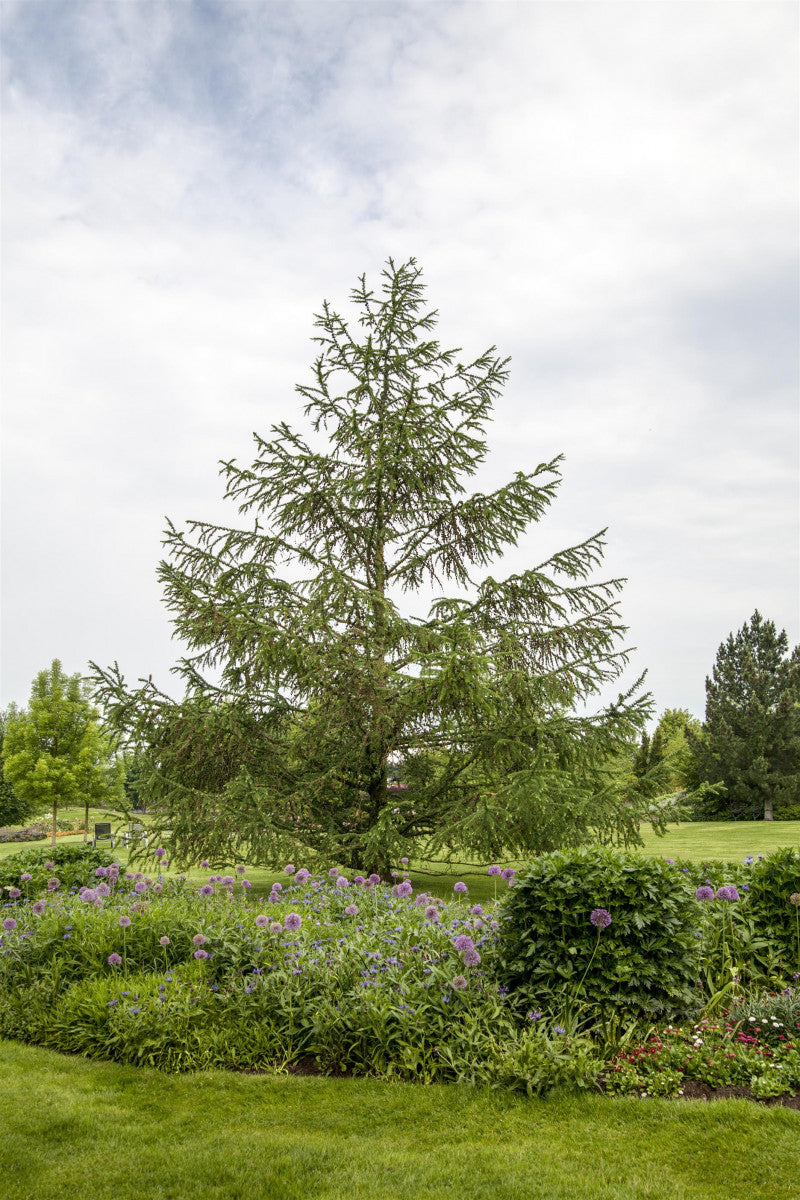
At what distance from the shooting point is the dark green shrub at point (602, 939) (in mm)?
4617

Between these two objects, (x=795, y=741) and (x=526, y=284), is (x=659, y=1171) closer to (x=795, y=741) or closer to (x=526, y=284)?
(x=526, y=284)

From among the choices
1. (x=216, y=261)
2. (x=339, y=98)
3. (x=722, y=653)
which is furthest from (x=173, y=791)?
(x=722, y=653)

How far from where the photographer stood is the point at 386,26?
24.0 ft

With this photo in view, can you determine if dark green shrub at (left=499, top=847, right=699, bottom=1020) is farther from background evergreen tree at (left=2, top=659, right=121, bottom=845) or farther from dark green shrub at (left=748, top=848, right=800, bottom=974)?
background evergreen tree at (left=2, top=659, right=121, bottom=845)

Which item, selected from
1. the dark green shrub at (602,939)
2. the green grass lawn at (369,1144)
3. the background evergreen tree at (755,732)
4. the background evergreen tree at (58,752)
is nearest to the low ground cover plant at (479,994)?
the dark green shrub at (602,939)

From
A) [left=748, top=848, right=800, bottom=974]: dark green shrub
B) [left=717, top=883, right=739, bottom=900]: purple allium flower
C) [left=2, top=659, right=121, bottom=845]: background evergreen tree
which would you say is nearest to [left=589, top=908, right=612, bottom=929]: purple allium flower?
[left=717, top=883, right=739, bottom=900]: purple allium flower

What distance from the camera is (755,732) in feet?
102

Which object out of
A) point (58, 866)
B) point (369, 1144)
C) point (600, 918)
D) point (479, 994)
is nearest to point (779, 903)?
point (600, 918)

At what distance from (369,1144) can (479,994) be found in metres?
1.39

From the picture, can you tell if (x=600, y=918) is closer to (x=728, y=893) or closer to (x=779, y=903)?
(x=728, y=893)

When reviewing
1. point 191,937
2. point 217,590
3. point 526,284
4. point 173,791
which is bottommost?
point 191,937

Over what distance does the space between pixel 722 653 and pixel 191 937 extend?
35.6 meters

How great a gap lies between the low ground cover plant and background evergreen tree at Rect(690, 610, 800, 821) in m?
26.7

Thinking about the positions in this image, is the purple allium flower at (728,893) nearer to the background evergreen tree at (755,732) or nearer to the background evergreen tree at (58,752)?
the background evergreen tree at (58,752)
